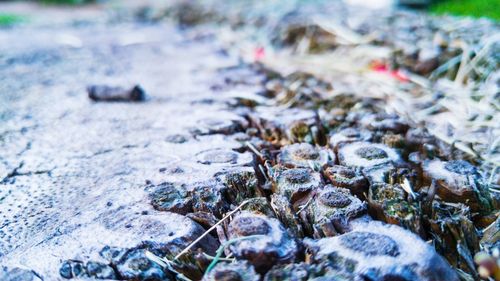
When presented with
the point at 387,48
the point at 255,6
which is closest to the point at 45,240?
the point at 387,48

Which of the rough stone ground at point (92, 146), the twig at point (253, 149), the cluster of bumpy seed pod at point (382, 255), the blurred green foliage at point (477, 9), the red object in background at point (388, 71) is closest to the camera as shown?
the cluster of bumpy seed pod at point (382, 255)

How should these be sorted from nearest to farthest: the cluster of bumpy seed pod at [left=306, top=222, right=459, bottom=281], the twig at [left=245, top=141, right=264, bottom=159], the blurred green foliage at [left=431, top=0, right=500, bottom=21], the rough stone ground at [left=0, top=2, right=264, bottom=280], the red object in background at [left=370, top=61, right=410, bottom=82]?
the cluster of bumpy seed pod at [left=306, top=222, right=459, bottom=281] < the rough stone ground at [left=0, top=2, right=264, bottom=280] < the twig at [left=245, top=141, right=264, bottom=159] < the red object in background at [left=370, top=61, right=410, bottom=82] < the blurred green foliage at [left=431, top=0, right=500, bottom=21]

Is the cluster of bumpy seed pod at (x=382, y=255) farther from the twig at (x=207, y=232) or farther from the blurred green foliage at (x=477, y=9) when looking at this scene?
the blurred green foliage at (x=477, y=9)

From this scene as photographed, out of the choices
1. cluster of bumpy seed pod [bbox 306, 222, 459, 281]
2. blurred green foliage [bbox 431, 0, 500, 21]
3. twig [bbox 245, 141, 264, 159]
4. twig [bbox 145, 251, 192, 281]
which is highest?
blurred green foliage [bbox 431, 0, 500, 21]

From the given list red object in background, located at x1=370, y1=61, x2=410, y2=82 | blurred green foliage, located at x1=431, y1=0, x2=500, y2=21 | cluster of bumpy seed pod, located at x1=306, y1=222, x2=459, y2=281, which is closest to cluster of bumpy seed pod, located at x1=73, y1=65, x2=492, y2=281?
cluster of bumpy seed pod, located at x1=306, y1=222, x2=459, y2=281

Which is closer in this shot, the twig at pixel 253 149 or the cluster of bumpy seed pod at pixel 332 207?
the cluster of bumpy seed pod at pixel 332 207

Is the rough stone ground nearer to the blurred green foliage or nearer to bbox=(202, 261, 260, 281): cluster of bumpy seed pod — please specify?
bbox=(202, 261, 260, 281): cluster of bumpy seed pod

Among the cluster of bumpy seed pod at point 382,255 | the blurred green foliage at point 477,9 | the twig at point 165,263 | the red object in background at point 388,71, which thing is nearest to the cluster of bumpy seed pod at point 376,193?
the cluster of bumpy seed pod at point 382,255
